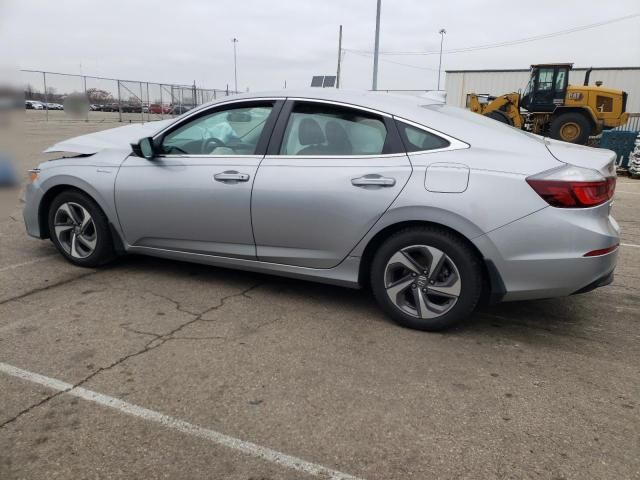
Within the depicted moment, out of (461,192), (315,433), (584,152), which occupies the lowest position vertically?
(315,433)

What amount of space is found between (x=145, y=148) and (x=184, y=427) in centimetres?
236

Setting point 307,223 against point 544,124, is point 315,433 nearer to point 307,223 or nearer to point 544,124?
point 307,223

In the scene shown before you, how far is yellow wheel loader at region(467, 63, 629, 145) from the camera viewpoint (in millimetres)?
17078

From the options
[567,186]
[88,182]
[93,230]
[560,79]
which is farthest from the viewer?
[560,79]

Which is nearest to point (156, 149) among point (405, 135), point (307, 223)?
point (307, 223)

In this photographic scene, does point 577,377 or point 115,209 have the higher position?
point 115,209

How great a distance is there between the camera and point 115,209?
4.21 m

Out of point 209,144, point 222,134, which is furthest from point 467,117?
point 209,144

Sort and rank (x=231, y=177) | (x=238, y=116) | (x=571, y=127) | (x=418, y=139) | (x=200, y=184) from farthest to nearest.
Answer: (x=571, y=127) < (x=238, y=116) < (x=200, y=184) < (x=231, y=177) < (x=418, y=139)

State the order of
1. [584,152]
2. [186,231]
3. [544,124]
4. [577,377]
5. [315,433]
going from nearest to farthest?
[315,433] → [577,377] → [584,152] → [186,231] → [544,124]

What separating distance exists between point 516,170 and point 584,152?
655mm

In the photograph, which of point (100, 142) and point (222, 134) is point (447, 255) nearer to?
point (222, 134)

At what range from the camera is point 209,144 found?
403 cm

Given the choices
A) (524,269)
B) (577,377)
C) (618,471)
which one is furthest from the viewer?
(524,269)
